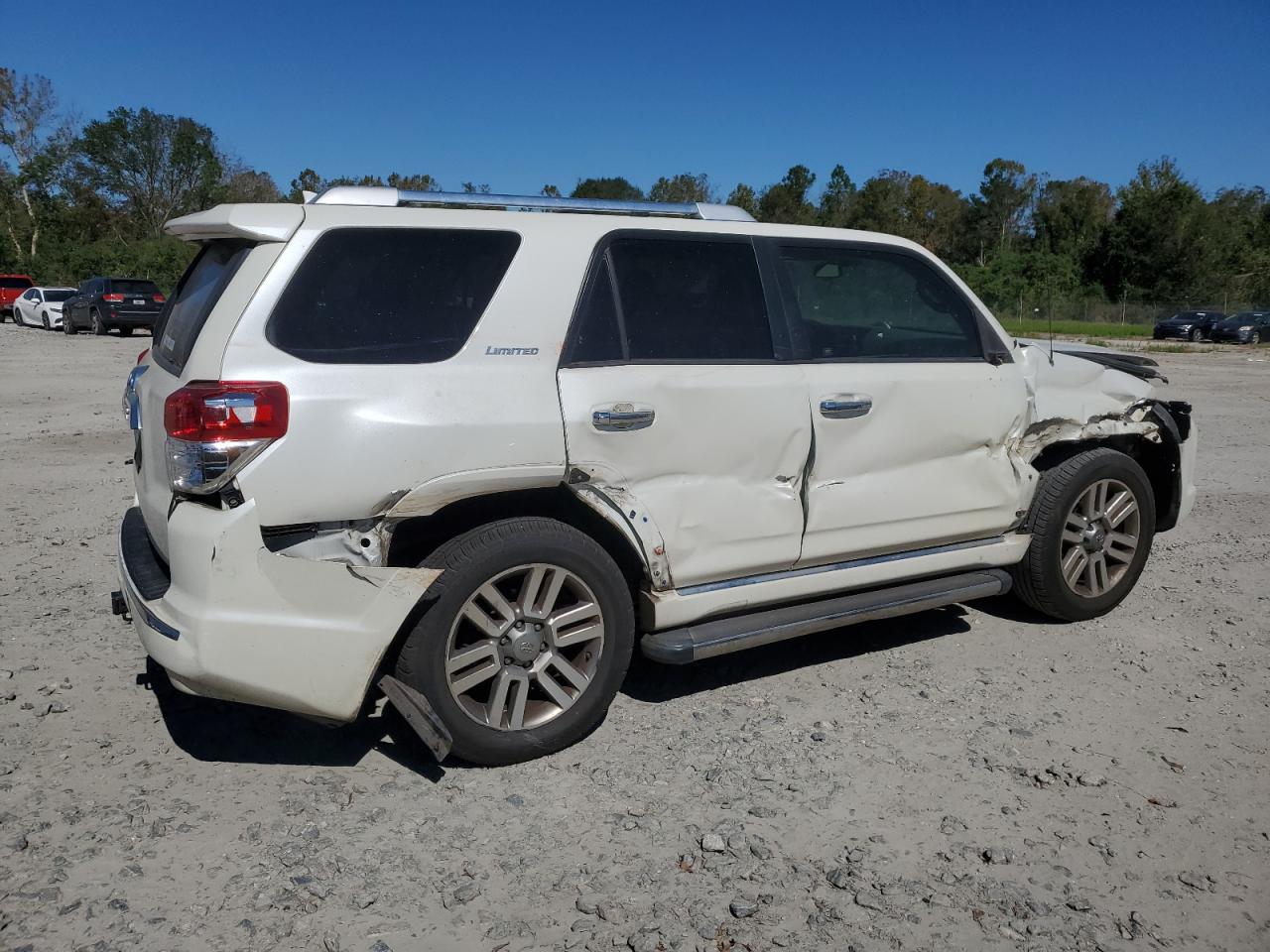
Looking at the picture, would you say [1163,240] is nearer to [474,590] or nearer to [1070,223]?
[1070,223]

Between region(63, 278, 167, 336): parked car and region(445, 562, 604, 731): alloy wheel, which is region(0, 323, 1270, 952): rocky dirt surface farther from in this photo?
region(63, 278, 167, 336): parked car

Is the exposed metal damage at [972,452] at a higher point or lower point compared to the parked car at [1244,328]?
higher

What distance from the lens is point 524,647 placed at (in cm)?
371

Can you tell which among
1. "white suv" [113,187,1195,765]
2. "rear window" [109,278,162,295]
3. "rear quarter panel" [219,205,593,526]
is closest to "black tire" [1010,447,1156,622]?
"white suv" [113,187,1195,765]

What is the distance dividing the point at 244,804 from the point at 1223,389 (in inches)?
747

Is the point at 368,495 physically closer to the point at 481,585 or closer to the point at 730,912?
the point at 481,585

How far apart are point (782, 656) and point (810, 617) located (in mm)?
718

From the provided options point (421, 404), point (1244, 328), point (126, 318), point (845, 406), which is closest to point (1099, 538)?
point (845, 406)

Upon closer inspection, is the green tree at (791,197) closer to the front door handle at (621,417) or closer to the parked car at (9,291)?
the parked car at (9,291)

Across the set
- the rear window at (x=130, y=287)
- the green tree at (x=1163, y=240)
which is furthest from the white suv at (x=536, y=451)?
the green tree at (x=1163, y=240)

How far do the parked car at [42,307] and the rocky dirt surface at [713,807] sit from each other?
3018cm

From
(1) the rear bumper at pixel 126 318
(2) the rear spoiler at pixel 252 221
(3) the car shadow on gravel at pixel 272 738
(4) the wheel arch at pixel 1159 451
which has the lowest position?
(3) the car shadow on gravel at pixel 272 738

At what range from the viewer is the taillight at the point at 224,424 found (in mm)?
3238

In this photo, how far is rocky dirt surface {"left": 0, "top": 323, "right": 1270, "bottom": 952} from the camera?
115 inches
